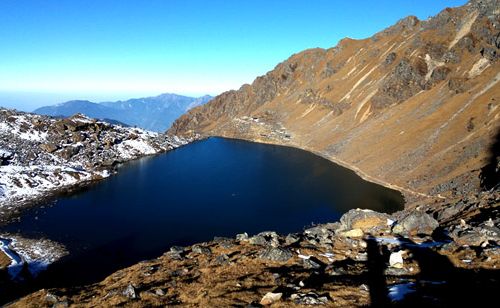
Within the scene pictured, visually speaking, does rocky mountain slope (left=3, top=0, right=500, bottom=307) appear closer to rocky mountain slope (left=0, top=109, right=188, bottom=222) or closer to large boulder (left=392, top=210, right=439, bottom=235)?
large boulder (left=392, top=210, right=439, bottom=235)

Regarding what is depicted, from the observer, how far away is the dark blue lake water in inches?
2160

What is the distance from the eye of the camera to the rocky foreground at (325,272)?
60.5 ft

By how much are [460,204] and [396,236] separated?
13.9 m

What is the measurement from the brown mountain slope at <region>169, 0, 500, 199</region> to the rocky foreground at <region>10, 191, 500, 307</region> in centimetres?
3611

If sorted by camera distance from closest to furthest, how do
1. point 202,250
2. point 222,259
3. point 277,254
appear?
1. point 277,254
2. point 222,259
3. point 202,250

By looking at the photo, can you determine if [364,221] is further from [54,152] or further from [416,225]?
[54,152]

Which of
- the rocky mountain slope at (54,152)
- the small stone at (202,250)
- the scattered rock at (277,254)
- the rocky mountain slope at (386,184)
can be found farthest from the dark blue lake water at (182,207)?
the scattered rock at (277,254)

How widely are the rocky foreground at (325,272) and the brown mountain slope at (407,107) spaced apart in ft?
118

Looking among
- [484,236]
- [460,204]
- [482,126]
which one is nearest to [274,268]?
[484,236]

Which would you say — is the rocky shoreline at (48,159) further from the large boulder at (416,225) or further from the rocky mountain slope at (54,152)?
the large boulder at (416,225)

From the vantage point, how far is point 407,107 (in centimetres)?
11288

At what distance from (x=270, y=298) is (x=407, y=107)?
350 feet

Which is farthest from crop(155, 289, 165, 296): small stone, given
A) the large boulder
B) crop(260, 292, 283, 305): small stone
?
the large boulder

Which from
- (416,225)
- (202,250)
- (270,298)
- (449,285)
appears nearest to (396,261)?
(449,285)
